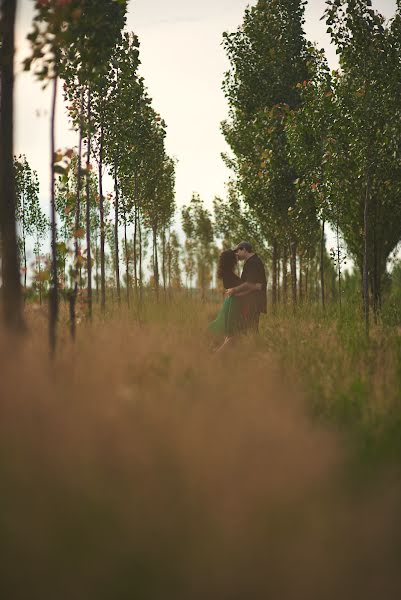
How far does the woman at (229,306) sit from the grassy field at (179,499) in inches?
246

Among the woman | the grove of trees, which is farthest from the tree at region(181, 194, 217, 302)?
the woman

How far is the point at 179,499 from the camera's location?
281 centimetres

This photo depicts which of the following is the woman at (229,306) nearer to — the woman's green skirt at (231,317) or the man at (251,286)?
the woman's green skirt at (231,317)

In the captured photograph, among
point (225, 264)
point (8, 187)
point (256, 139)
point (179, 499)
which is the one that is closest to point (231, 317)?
point (225, 264)

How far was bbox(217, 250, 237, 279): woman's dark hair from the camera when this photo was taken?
1055 cm

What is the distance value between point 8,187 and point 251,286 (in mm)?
4838

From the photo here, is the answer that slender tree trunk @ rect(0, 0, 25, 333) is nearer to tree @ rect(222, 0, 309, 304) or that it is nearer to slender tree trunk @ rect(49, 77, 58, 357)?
slender tree trunk @ rect(49, 77, 58, 357)

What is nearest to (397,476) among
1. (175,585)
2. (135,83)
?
(175,585)

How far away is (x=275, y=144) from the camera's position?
74.9 feet

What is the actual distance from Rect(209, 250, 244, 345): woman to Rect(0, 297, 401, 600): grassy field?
6.26 metres

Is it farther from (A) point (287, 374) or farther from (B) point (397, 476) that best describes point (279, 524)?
(A) point (287, 374)

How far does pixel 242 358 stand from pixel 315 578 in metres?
4.86

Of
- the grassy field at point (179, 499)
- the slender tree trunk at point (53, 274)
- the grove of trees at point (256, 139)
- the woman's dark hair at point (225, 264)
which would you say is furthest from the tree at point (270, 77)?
the grassy field at point (179, 499)

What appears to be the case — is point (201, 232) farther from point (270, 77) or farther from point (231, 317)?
point (231, 317)
